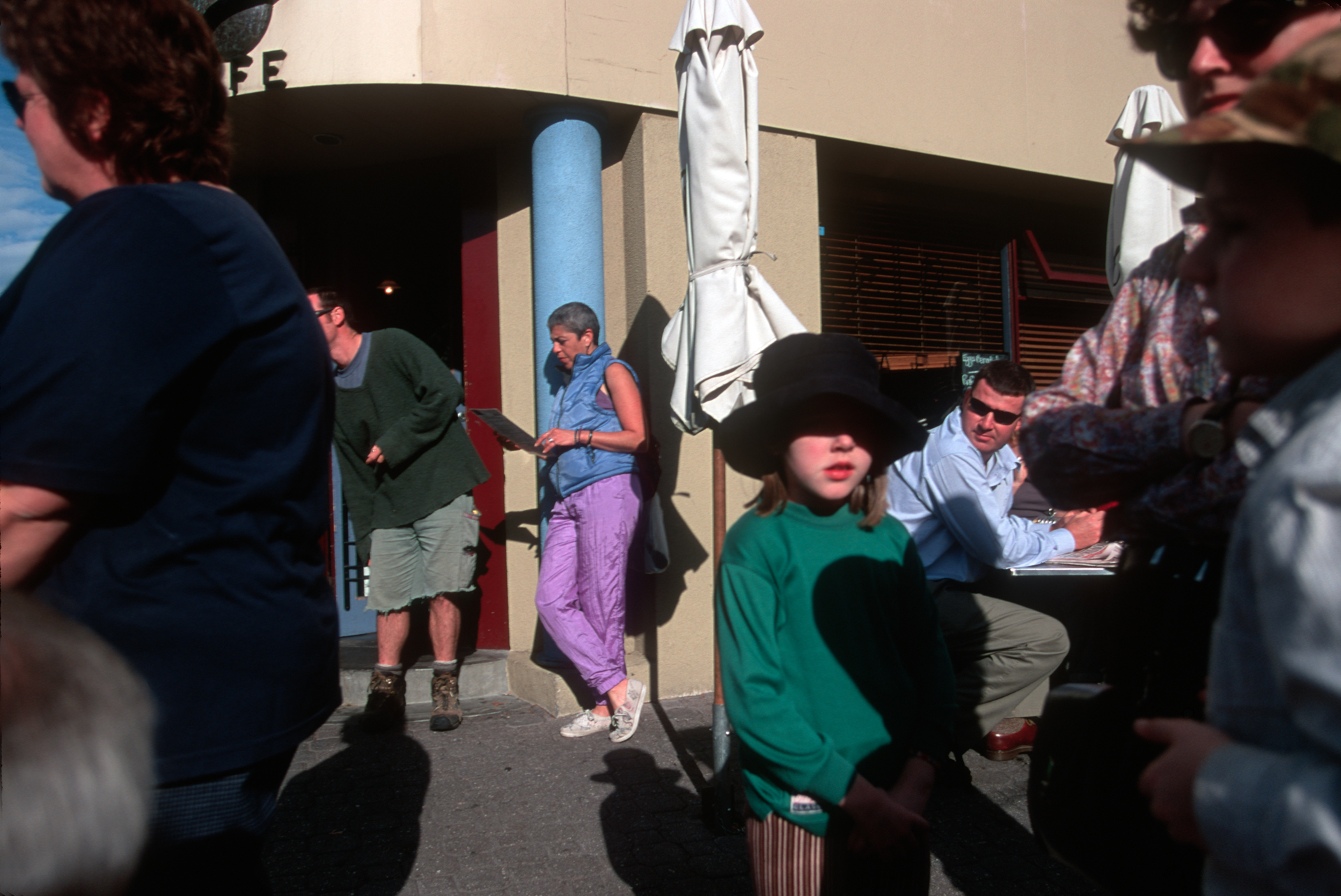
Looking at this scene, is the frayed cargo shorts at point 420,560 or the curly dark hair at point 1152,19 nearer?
the curly dark hair at point 1152,19

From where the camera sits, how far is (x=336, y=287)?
610 cm

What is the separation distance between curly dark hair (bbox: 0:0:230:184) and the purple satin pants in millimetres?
2993

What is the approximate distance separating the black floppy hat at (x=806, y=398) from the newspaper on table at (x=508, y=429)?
251 cm

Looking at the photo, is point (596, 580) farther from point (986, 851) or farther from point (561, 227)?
point (986, 851)

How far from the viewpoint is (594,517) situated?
4.23m

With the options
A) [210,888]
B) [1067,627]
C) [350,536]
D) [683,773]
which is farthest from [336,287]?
[210,888]

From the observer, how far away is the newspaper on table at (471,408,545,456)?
4.21 metres

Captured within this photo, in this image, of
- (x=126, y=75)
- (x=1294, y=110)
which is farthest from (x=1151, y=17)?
(x=126, y=75)

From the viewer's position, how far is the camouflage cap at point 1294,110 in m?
0.69

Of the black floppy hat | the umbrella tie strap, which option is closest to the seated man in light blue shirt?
the umbrella tie strap

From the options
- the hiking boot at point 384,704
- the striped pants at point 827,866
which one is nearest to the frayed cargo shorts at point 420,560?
the hiking boot at point 384,704

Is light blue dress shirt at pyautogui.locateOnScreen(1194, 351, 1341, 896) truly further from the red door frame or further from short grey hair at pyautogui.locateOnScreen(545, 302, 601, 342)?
the red door frame

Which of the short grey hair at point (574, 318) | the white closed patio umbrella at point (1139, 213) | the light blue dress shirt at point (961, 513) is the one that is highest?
the white closed patio umbrella at point (1139, 213)

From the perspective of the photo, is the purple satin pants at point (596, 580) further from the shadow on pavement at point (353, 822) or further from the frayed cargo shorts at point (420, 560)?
the shadow on pavement at point (353, 822)
